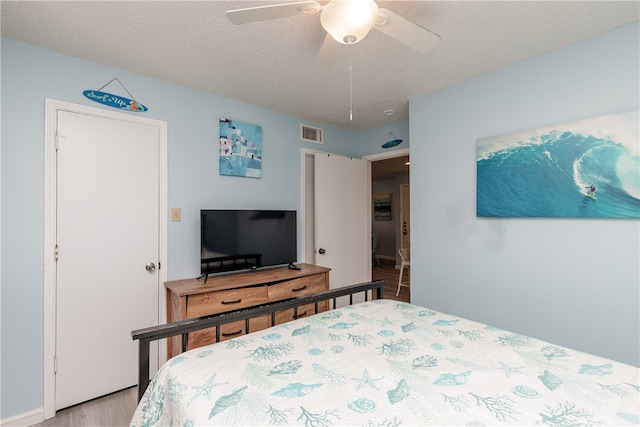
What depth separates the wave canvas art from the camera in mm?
1775

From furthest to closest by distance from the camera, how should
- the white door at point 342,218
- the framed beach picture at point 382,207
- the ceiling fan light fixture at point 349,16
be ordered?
1. the framed beach picture at point 382,207
2. the white door at point 342,218
3. the ceiling fan light fixture at point 349,16

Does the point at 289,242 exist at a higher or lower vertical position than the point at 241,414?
higher

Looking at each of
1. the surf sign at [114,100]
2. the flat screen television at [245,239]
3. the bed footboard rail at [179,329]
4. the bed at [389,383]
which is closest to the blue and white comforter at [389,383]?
the bed at [389,383]

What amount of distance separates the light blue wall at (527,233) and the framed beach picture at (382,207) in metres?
5.13

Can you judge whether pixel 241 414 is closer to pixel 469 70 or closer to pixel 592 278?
pixel 592 278

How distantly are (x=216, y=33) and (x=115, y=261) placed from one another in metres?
1.79

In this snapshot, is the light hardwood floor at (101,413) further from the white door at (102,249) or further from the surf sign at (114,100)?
the surf sign at (114,100)

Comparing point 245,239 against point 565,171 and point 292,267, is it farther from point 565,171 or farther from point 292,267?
point 565,171

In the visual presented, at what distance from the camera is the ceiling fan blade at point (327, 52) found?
4.76ft

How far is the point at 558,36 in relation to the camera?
1.90 m

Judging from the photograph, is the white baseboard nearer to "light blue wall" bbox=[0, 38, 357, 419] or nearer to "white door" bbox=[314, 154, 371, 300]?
"light blue wall" bbox=[0, 38, 357, 419]

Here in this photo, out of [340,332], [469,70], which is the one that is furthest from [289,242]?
[469,70]

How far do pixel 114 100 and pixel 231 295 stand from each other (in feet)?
5.73

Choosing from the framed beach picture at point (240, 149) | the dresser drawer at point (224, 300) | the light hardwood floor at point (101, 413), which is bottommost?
the light hardwood floor at point (101, 413)
